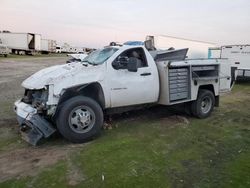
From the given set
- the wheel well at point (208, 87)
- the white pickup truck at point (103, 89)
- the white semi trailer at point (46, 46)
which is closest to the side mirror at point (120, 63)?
the white pickup truck at point (103, 89)

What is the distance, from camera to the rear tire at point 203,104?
8141 millimetres

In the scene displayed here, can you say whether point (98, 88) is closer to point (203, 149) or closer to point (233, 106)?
point (203, 149)

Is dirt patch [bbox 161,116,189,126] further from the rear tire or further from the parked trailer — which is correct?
the parked trailer

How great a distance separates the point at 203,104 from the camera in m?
8.41

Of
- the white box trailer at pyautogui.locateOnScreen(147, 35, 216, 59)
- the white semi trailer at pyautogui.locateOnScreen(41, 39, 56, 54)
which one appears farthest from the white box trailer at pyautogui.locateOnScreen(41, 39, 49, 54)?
the white box trailer at pyautogui.locateOnScreen(147, 35, 216, 59)

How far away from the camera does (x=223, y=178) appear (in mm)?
4559

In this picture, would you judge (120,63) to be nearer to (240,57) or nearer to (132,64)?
(132,64)

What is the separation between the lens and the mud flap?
582 centimetres

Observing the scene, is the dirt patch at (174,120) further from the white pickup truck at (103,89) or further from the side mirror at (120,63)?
the side mirror at (120,63)

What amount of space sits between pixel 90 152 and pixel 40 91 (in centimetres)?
176

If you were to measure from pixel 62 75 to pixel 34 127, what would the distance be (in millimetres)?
1125

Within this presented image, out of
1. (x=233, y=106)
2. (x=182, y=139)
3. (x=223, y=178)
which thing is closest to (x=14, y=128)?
(x=182, y=139)

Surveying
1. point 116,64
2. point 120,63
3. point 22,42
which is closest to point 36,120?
point 116,64

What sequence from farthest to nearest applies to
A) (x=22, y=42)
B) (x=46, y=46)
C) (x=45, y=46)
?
1. (x=46, y=46)
2. (x=45, y=46)
3. (x=22, y=42)
